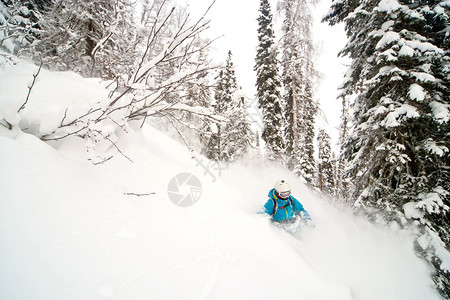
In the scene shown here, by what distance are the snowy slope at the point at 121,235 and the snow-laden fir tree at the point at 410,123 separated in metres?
1.63

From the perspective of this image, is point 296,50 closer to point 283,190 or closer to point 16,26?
point 283,190

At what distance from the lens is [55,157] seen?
7.18 feet

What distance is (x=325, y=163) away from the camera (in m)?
30.0

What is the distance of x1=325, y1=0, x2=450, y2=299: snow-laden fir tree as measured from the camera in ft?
15.1

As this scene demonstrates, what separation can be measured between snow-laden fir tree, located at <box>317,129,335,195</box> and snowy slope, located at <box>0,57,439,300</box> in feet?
91.2

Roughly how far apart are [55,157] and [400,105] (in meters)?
6.91

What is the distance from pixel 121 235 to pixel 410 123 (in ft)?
20.9

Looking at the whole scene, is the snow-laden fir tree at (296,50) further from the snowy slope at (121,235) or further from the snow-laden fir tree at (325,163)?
the snow-laden fir tree at (325,163)

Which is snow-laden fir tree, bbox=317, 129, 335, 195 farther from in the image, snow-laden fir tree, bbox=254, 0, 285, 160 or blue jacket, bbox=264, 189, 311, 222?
blue jacket, bbox=264, 189, 311, 222

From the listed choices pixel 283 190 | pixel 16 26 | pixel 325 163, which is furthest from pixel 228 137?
pixel 325 163

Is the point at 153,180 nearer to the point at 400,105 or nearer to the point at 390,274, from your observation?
the point at 390,274

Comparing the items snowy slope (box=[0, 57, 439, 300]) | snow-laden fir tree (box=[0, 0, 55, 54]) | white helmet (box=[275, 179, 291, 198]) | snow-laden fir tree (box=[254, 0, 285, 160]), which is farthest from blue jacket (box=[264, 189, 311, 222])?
snow-laden fir tree (box=[254, 0, 285, 160])

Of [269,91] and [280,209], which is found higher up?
[269,91]

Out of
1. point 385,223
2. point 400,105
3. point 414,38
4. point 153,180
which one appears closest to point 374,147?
point 400,105
